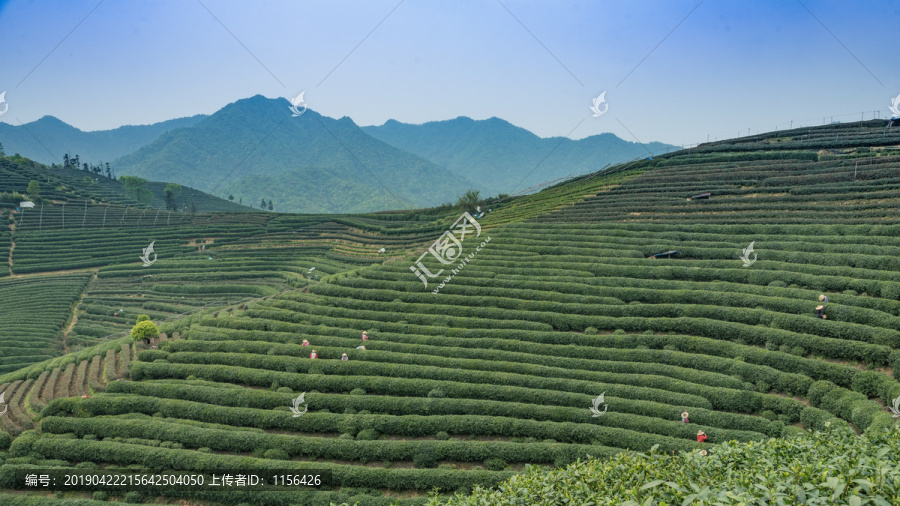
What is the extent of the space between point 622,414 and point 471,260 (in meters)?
15.9

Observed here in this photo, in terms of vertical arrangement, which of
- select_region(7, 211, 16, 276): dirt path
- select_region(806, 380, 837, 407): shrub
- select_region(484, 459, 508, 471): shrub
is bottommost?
select_region(484, 459, 508, 471): shrub

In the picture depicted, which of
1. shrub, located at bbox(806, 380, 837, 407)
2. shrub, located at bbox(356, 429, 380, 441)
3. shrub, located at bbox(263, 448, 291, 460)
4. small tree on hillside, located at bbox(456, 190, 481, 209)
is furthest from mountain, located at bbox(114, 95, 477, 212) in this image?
shrub, located at bbox(806, 380, 837, 407)

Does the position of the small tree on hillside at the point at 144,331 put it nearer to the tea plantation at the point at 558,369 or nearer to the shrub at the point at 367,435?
the tea plantation at the point at 558,369

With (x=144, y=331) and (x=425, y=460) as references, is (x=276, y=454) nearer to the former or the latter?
(x=425, y=460)

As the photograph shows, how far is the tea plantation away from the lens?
1611 cm

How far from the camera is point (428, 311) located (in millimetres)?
28000

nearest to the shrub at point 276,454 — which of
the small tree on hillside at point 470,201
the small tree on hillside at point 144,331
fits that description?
the small tree on hillside at point 144,331

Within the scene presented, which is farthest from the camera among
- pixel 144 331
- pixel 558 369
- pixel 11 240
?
pixel 11 240

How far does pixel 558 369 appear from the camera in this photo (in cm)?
2181

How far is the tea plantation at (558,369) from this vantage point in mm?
16109

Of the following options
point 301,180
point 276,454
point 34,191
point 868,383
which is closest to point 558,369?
point 868,383

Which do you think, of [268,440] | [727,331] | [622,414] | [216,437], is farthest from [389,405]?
[727,331]

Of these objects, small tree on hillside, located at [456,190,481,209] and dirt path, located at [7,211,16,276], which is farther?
small tree on hillside, located at [456,190,481,209]

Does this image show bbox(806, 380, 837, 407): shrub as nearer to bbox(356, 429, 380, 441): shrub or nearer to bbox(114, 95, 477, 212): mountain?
bbox(356, 429, 380, 441): shrub
